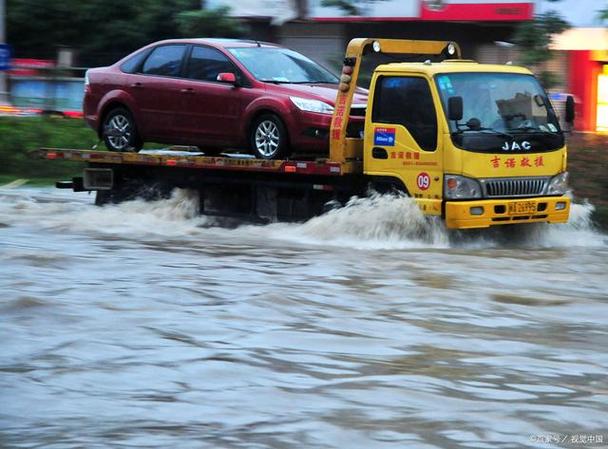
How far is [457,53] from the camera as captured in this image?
14.1m

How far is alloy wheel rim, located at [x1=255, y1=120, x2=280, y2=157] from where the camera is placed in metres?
13.2

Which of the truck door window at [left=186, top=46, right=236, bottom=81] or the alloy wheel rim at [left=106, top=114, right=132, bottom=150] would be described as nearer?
the truck door window at [left=186, top=46, right=236, bottom=81]

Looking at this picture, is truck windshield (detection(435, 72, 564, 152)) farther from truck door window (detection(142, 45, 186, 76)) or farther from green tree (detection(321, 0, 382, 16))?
green tree (detection(321, 0, 382, 16))

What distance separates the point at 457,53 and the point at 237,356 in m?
7.24

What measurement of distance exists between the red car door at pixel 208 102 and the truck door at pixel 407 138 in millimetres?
1689

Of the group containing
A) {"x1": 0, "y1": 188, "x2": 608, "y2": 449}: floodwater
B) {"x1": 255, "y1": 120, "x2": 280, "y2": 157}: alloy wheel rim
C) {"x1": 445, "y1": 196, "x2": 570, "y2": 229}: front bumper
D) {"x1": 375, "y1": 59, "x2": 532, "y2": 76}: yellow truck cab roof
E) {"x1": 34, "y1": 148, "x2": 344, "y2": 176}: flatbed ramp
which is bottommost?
{"x1": 0, "y1": 188, "x2": 608, "y2": 449}: floodwater

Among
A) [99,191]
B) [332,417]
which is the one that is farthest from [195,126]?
[332,417]

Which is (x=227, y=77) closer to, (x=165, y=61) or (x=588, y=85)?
(x=165, y=61)

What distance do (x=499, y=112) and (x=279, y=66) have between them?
2.78 meters

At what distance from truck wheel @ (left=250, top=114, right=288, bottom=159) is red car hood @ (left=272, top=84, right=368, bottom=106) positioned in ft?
1.08

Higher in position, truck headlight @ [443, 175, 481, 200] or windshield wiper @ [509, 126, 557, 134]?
windshield wiper @ [509, 126, 557, 134]

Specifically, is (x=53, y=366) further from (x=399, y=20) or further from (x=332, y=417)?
(x=399, y=20)

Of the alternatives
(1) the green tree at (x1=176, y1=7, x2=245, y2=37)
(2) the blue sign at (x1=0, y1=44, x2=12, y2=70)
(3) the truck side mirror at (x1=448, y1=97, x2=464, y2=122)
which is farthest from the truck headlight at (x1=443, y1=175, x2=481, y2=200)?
(1) the green tree at (x1=176, y1=7, x2=245, y2=37)

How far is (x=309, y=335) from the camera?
28.2 feet
